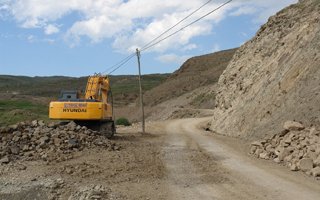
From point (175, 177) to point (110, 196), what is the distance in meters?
2.92

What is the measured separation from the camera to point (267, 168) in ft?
50.3

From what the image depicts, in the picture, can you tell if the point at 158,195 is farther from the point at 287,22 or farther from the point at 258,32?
the point at 258,32

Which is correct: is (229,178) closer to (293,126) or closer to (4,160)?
(293,126)

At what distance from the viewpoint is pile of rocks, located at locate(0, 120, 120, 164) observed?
1775 centimetres

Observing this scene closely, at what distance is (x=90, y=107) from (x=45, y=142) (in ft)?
15.4

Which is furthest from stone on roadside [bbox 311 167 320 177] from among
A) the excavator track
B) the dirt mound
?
→ the dirt mound

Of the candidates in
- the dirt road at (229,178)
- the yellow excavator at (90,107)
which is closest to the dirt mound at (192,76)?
the yellow excavator at (90,107)

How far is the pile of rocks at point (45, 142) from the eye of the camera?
17.8 m

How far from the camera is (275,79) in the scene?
82.8 feet

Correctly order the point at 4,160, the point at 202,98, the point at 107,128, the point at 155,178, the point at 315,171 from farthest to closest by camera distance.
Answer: the point at 202,98, the point at 107,128, the point at 4,160, the point at 155,178, the point at 315,171

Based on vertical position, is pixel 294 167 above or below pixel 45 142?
below

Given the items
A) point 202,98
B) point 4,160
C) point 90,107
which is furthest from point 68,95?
point 202,98

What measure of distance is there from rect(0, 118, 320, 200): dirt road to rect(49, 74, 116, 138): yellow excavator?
4.53 m

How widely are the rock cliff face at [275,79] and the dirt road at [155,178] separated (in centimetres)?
336
